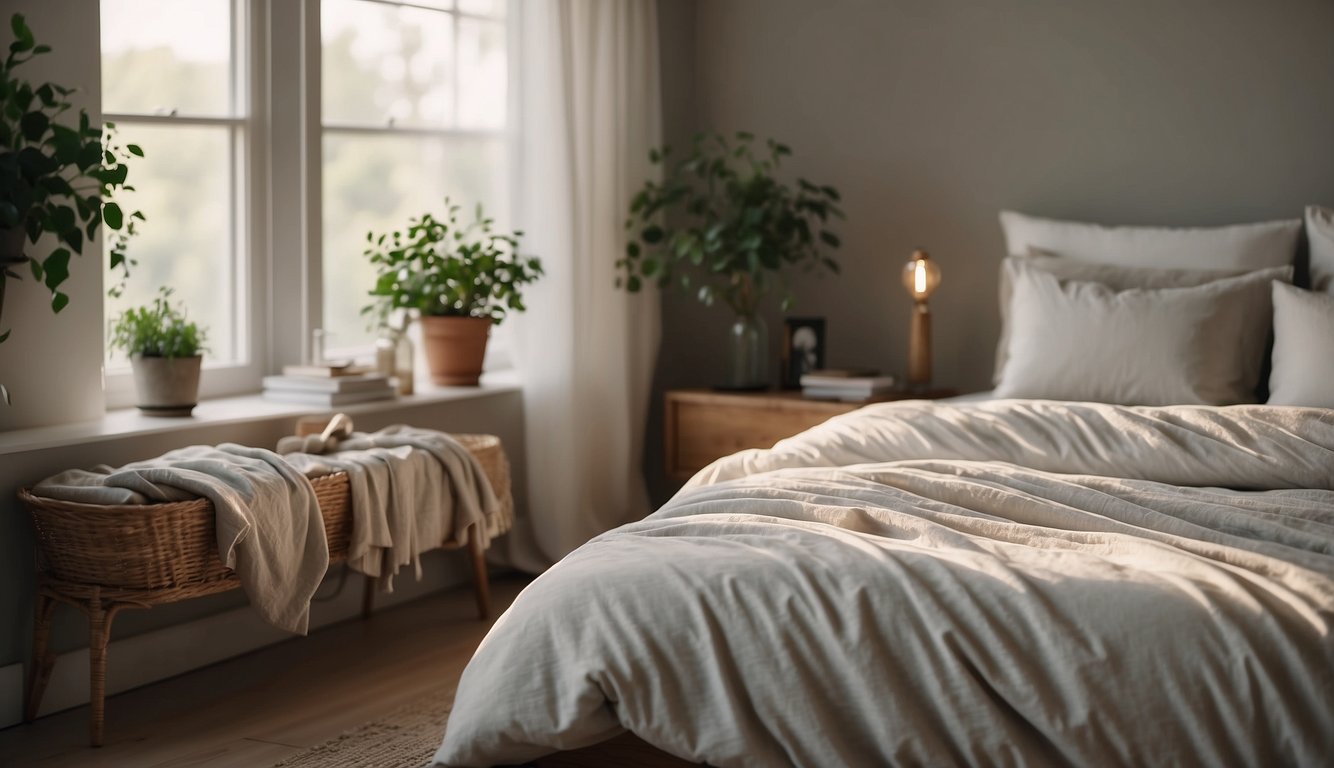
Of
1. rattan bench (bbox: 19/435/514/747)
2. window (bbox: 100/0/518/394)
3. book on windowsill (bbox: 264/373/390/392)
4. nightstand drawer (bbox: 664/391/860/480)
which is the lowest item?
rattan bench (bbox: 19/435/514/747)

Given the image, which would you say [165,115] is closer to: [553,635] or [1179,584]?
[553,635]

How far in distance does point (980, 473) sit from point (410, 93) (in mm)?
2492

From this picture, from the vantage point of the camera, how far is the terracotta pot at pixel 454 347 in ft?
14.2

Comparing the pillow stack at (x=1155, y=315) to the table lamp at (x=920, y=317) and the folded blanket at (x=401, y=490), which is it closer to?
the table lamp at (x=920, y=317)

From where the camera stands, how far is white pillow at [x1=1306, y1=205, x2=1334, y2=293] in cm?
369

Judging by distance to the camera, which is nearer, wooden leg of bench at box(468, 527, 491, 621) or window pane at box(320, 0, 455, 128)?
wooden leg of bench at box(468, 527, 491, 621)

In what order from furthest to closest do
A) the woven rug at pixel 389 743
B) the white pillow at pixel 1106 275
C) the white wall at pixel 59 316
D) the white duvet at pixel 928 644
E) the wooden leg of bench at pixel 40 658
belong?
the white pillow at pixel 1106 275 < the white wall at pixel 59 316 < the wooden leg of bench at pixel 40 658 < the woven rug at pixel 389 743 < the white duvet at pixel 928 644

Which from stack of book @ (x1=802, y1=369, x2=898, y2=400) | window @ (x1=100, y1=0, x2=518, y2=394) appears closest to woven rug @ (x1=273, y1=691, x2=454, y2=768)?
window @ (x1=100, y1=0, x2=518, y2=394)

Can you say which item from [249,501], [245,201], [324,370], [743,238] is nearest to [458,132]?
[245,201]

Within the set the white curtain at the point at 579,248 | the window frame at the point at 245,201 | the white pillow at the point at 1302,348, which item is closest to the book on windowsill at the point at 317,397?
the window frame at the point at 245,201

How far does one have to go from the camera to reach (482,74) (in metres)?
4.70

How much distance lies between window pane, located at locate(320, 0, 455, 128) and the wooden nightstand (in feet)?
4.15

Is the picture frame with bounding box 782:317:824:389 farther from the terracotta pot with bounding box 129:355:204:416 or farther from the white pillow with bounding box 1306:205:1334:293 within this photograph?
the terracotta pot with bounding box 129:355:204:416

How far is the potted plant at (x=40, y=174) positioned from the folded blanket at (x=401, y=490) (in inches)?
27.6
